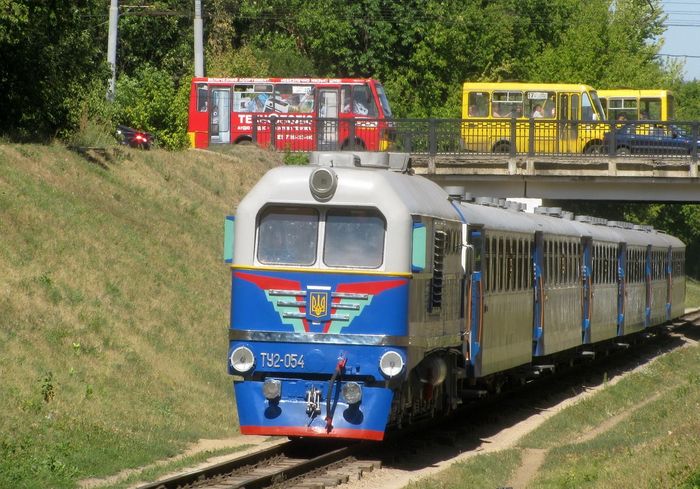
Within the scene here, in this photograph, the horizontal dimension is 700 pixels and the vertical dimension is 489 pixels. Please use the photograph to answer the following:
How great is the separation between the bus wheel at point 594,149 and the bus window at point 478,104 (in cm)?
786

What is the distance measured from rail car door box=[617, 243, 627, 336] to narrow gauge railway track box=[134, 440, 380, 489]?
14938 mm

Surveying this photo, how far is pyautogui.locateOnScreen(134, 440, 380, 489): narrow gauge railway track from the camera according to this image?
1293cm

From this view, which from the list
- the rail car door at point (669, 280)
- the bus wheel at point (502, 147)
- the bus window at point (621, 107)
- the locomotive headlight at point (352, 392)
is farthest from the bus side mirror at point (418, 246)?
the bus window at point (621, 107)

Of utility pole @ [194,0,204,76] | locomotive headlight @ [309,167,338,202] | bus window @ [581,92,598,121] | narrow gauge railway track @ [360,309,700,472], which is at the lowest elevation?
narrow gauge railway track @ [360,309,700,472]

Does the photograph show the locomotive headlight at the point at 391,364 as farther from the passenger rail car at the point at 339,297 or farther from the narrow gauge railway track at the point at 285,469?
the narrow gauge railway track at the point at 285,469

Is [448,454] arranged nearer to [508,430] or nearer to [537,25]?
[508,430]

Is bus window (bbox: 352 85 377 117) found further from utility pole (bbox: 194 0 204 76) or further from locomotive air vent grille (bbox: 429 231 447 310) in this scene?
locomotive air vent grille (bbox: 429 231 447 310)

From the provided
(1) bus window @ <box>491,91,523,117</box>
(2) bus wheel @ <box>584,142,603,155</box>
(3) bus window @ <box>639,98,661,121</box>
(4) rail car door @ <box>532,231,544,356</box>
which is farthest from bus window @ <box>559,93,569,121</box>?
(4) rail car door @ <box>532,231,544,356</box>

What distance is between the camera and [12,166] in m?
24.5

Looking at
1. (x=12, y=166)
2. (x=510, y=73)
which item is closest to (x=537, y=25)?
(x=510, y=73)

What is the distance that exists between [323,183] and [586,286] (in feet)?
40.1

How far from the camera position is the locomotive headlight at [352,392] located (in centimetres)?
1405

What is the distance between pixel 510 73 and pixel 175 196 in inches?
1436

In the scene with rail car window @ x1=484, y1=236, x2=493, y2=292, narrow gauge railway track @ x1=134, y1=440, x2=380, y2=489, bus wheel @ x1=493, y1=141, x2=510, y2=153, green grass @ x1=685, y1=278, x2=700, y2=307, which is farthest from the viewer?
green grass @ x1=685, y1=278, x2=700, y2=307
